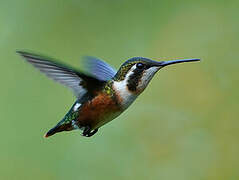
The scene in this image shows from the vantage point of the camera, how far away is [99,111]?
2.74 m

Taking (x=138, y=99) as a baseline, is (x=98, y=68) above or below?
above

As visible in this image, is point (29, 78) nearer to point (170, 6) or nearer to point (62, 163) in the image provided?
point (62, 163)

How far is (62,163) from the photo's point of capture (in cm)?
481

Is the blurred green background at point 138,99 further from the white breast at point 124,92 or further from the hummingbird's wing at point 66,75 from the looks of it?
the white breast at point 124,92

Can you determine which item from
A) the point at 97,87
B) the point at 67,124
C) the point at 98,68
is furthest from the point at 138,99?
the point at 97,87

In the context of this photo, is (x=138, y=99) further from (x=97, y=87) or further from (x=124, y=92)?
(x=124, y=92)

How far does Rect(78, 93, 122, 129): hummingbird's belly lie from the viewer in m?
2.67

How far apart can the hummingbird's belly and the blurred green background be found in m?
1.99

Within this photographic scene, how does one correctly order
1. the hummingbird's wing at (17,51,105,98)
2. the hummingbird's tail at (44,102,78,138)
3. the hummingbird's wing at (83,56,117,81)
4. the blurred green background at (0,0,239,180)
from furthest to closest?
the blurred green background at (0,0,239,180) < the hummingbird's wing at (83,56,117,81) < the hummingbird's tail at (44,102,78,138) < the hummingbird's wing at (17,51,105,98)

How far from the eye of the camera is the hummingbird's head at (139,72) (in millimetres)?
2566

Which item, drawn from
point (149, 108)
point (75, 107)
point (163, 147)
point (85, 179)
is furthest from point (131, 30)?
point (75, 107)

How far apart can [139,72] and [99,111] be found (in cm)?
33

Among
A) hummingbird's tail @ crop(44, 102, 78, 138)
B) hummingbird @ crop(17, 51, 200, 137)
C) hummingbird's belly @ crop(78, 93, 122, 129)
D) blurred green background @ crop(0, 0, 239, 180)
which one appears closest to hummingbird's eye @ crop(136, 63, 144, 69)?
hummingbird @ crop(17, 51, 200, 137)

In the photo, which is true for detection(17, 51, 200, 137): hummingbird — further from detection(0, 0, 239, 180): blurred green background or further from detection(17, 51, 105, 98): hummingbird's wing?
detection(0, 0, 239, 180): blurred green background
